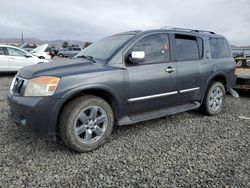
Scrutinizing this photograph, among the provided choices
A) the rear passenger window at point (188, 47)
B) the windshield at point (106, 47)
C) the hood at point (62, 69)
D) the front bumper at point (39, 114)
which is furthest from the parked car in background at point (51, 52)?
the front bumper at point (39, 114)

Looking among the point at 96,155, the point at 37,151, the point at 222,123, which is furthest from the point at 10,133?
the point at 222,123

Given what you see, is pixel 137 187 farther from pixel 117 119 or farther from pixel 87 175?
pixel 117 119

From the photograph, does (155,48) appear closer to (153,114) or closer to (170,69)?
(170,69)

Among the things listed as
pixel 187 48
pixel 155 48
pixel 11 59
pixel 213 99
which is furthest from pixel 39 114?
pixel 11 59

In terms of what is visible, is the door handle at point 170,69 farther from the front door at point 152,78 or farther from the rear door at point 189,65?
the rear door at point 189,65

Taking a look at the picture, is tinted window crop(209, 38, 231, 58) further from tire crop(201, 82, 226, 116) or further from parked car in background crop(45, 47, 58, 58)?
parked car in background crop(45, 47, 58, 58)

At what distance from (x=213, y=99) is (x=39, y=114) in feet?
12.3

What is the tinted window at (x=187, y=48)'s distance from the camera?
14.4 ft

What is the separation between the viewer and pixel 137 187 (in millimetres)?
2559

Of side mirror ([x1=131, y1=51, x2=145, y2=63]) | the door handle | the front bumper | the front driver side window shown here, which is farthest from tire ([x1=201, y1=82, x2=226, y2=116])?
the front driver side window

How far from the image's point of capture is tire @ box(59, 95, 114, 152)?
316cm

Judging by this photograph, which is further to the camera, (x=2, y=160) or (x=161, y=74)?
(x=161, y=74)

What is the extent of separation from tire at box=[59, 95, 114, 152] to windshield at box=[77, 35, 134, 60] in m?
0.86

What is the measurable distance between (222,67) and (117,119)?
2855 millimetres
